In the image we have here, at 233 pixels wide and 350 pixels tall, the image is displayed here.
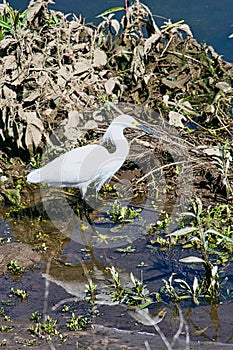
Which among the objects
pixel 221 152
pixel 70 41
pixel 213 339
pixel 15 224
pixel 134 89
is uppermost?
pixel 70 41

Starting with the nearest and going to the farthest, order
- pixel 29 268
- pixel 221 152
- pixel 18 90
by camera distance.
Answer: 1. pixel 29 268
2. pixel 221 152
3. pixel 18 90

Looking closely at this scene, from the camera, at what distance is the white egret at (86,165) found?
4750 millimetres

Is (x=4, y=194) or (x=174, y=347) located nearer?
(x=174, y=347)

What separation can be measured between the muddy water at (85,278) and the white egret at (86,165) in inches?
10.0

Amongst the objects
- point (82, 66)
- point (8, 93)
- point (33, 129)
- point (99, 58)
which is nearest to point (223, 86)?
point (99, 58)

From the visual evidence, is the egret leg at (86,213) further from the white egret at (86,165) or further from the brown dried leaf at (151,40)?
the brown dried leaf at (151,40)

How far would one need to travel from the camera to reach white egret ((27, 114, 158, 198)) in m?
4.75

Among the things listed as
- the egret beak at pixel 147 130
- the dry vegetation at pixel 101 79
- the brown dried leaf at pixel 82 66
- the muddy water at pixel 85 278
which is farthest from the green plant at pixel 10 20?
the muddy water at pixel 85 278

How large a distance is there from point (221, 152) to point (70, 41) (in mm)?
1882

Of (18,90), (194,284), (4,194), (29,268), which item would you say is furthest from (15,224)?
(194,284)

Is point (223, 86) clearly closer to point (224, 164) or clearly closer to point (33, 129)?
point (224, 164)

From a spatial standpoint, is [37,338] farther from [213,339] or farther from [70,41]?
[70,41]

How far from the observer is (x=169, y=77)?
5.71 metres

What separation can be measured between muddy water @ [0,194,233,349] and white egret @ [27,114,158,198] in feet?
0.84
